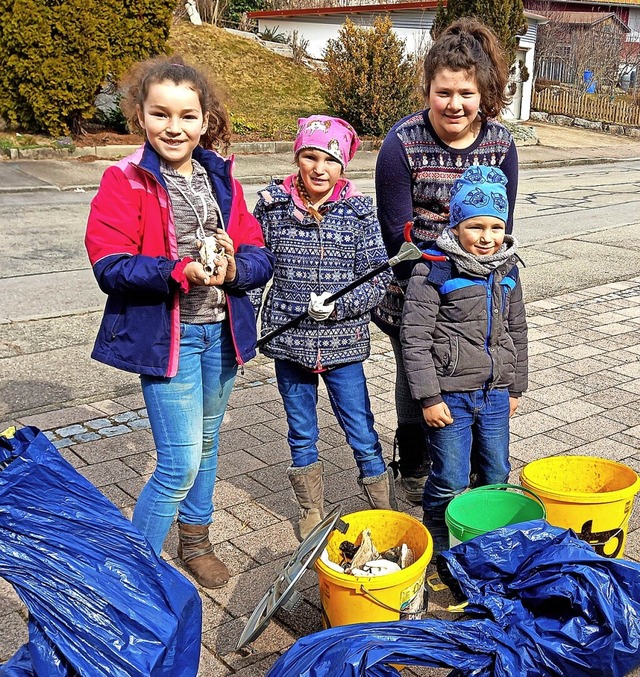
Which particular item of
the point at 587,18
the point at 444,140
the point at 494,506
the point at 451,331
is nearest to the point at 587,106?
the point at 587,18

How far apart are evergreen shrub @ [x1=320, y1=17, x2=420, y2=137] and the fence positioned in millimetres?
10499

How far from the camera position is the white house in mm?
25078

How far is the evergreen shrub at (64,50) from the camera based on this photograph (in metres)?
14.4

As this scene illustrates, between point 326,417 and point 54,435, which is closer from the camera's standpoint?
point 54,435

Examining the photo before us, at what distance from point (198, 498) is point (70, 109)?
44.1ft

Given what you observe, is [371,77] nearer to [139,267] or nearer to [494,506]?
[494,506]

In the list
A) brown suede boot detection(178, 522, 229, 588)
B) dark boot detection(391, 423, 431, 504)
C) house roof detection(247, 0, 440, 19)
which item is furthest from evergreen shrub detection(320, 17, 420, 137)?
brown suede boot detection(178, 522, 229, 588)

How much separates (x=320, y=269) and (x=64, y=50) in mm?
13244

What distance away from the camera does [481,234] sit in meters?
3.02

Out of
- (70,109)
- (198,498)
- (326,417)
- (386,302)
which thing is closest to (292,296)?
(386,302)

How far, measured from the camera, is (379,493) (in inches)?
137

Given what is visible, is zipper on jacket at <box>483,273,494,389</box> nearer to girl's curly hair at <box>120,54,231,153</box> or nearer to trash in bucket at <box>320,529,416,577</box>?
trash in bucket at <box>320,529,416,577</box>

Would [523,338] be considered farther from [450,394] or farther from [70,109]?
[70,109]

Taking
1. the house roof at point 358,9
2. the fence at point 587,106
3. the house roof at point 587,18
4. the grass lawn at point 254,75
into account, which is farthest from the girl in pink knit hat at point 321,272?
the house roof at point 587,18
